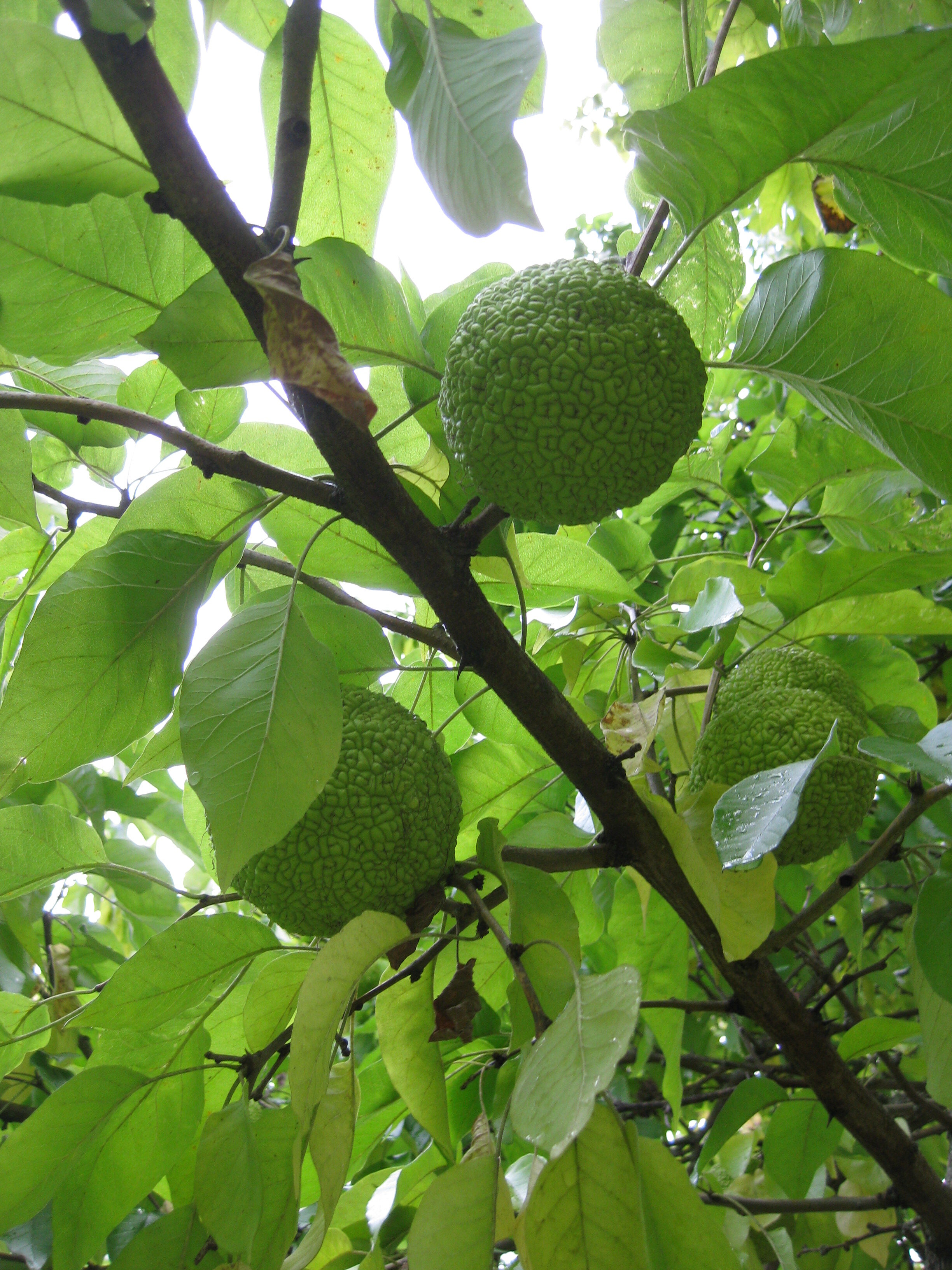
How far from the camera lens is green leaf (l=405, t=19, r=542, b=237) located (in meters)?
0.59

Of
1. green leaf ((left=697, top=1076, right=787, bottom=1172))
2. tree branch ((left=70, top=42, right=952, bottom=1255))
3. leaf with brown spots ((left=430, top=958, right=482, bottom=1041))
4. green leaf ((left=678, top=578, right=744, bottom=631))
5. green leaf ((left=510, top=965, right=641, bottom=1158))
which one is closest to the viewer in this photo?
green leaf ((left=510, top=965, right=641, bottom=1158))

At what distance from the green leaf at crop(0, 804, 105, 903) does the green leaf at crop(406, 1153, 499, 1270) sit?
0.58 m

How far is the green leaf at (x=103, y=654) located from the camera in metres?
0.81

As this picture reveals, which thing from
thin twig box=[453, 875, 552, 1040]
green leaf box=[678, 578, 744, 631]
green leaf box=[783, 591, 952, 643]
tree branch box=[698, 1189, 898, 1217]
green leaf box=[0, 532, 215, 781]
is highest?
green leaf box=[0, 532, 215, 781]

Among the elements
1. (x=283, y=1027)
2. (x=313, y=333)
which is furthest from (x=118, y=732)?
(x=313, y=333)

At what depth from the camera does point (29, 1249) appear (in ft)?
3.67

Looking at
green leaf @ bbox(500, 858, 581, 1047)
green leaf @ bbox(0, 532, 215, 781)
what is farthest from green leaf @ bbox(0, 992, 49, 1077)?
green leaf @ bbox(500, 858, 581, 1047)

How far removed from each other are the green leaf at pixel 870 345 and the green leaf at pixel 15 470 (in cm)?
68

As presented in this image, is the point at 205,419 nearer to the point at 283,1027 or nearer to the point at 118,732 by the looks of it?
the point at 118,732

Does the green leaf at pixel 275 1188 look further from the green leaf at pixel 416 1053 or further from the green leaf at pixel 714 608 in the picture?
the green leaf at pixel 714 608

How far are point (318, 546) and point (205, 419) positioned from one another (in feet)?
0.67

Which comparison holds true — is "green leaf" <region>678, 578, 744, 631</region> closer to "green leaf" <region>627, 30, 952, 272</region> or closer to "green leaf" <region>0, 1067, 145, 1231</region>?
"green leaf" <region>627, 30, 952, 272</region>

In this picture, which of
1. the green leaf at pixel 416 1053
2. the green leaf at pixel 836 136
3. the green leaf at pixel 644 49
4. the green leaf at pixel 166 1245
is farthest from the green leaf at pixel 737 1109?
the green leaf at pixel 644 49

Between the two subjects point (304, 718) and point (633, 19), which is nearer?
point (304, 718)
